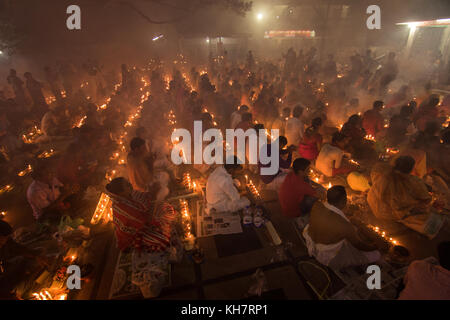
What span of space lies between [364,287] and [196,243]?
3.00m

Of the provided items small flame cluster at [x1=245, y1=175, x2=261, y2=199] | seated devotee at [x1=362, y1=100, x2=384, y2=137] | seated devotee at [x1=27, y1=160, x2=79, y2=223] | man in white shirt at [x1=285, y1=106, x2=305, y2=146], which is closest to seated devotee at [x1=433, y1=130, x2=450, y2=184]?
seated devotee at [x1=362, y1=100, x2=384, y2=137]

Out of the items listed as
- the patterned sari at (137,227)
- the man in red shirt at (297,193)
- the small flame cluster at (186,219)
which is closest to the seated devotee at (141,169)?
the small flame cluster at (186,219)

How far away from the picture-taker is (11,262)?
346 cm

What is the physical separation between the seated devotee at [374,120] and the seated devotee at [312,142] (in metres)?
2.34

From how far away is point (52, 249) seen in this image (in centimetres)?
459

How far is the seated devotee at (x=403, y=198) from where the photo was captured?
418cm

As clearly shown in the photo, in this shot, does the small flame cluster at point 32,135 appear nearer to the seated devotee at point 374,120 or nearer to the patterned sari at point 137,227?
the patterned sari at point 137,227

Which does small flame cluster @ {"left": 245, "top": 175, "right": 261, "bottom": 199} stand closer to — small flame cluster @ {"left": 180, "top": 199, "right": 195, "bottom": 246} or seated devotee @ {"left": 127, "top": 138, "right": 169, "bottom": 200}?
small flame cluster @ {"left": 180, "top": 199, "right": 195, "bottom": 246}

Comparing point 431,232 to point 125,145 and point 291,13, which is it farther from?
point 291,13

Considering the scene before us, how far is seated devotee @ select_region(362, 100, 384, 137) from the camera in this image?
747 cm

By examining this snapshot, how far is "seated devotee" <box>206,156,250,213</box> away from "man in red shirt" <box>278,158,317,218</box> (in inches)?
37.7

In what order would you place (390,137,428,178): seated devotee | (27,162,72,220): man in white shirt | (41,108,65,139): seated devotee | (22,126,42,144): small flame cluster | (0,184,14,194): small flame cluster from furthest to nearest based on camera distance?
(22,126,42,144): small flame cluster
(41,108,65,139): seated devotee
(0,184,14,194): small flame cluster
(390,137,428,178): seated devotee
(27,162,72,220): man in white shirt

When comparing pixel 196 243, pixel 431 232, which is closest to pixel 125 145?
pixel 196 243

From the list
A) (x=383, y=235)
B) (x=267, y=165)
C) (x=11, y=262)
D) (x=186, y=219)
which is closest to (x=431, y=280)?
→ (x=383, y=235)
